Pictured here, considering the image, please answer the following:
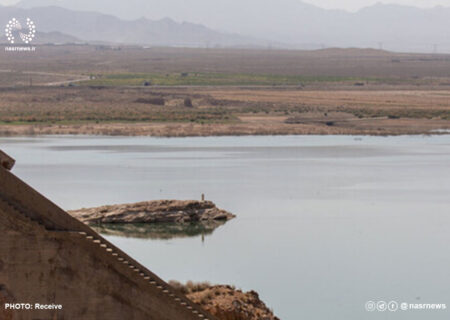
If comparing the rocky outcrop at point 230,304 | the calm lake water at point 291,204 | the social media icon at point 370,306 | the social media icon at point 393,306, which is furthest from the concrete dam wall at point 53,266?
the social media icon at point 393,306

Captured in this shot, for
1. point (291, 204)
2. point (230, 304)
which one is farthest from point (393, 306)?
point (291, 204)

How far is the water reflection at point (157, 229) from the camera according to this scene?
93.1 feet

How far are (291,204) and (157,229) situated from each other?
22.3 feet

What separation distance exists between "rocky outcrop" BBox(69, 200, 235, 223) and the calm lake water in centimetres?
101

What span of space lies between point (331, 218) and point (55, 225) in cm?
2077

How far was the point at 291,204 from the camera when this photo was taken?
3450 centimetres

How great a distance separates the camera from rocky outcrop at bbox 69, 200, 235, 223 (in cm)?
2981

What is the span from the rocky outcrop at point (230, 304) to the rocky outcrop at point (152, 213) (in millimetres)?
13449

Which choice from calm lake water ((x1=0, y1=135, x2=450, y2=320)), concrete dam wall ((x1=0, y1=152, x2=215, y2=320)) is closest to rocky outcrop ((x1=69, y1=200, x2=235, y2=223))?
calm lake water ((x1=0, y1=135, x2=450, y2=320))

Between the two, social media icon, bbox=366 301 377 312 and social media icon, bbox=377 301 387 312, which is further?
social media icon, bbox=377 301 387 312

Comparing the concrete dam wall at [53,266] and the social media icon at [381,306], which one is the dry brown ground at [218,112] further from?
the concrete dam wall at [53,266]

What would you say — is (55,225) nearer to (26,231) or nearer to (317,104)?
(26,231)

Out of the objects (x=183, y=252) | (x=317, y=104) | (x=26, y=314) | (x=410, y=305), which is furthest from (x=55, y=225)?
(x=317, y=104)

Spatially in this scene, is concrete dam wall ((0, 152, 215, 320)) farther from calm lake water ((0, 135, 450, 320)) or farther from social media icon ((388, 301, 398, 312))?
social media icon ((388, 301, 398, 312))
